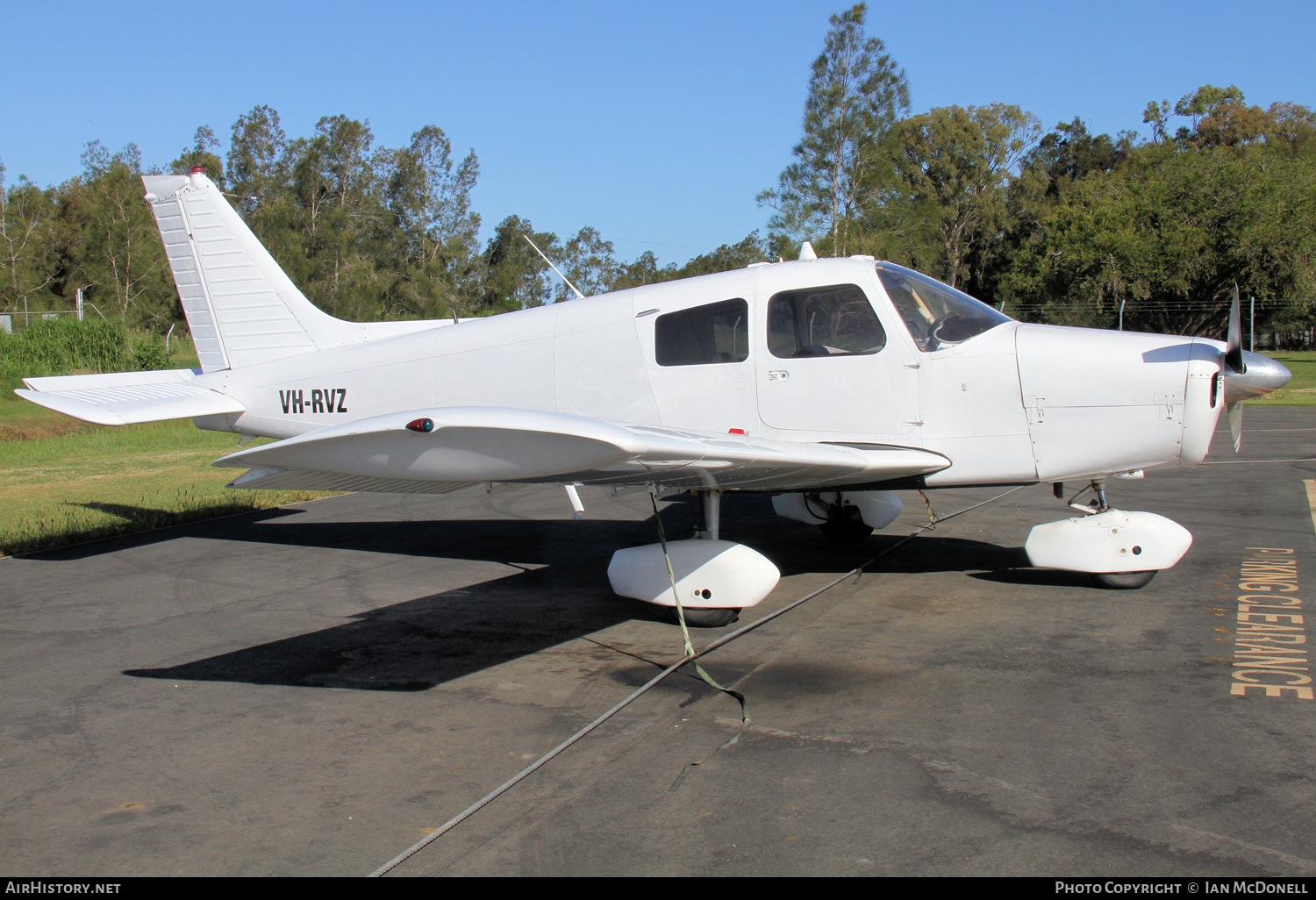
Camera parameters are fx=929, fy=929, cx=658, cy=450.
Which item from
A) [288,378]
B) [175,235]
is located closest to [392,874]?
[288,378]

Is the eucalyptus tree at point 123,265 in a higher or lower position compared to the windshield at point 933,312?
higher

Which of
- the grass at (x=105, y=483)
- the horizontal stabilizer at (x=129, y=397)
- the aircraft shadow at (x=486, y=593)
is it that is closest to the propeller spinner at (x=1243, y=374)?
the aircraft shadow at (x=486, y=593)

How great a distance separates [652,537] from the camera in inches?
363

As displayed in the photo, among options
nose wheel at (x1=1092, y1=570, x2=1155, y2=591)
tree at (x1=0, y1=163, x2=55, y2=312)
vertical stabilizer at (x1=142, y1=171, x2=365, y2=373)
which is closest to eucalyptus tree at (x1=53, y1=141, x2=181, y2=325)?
tree at (x1=0, y1=163, x2=55, y2=312)

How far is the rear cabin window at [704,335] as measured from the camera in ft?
23.1

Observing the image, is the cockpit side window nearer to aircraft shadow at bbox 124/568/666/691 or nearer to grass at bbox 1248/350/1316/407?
aircraft shadow at bbox 124/568/666/691

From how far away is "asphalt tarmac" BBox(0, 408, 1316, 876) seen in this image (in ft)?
11.0

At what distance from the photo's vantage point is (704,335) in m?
7.12

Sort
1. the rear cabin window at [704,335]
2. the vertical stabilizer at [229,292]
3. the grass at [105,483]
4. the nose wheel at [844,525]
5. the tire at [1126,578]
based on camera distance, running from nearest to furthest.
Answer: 1. the tire at [1126,578]
2. the rear cabin window at [704,335]
3. the nose wheel at [844,525]
4. the vertical stabilizer at [229,292]
5. the grass at [105,483]

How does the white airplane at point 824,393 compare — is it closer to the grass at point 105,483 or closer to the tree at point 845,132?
the grass at point 105,483

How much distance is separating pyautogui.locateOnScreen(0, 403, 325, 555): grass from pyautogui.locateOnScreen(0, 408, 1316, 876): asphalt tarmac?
1.96m

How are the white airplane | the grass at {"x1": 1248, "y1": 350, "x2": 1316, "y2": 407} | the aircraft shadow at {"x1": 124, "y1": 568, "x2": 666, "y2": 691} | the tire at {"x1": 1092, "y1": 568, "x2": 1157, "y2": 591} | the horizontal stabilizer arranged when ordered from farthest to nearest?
the grass at {"x1": 1248, "y1": 350, "x2": 1316, "y2": 407}
the horizontal stabilizer
the tire at {"x1": 1092, "y1": 568, "x2": 1157, "y2": 591}
the white airplane
the aircraft shadow at {"x1": 124, "y1": 568, "x2": 666, "y2": 691}

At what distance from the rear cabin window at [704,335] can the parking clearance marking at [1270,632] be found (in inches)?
146

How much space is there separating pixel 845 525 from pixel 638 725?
4656 millimetres
